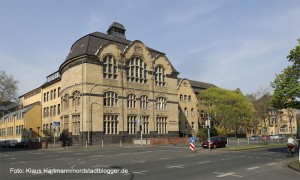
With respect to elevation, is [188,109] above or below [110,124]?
above

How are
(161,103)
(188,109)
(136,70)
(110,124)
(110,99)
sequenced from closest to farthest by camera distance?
(110,124), (110,99), (136,70), (161,103), (188,109)

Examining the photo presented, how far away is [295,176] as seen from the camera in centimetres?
1345

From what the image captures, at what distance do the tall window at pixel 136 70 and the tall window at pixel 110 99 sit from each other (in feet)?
14.2

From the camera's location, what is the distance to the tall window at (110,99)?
46.7m

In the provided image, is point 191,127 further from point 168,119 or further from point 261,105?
point 261,105

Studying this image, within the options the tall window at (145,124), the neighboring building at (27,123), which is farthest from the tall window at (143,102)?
the neighboring building at (27,123)

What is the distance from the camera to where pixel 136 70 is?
171ft

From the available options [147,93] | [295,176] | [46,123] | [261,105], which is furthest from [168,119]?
[295,176]

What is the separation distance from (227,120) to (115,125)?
27.7 meters

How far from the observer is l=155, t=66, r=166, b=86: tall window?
5544 cm

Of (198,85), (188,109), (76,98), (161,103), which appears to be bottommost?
(188,109)

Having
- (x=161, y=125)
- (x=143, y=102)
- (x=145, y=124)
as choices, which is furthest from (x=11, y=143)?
(x=161, y=125)

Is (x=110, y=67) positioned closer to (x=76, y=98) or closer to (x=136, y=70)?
(x=136, y=70)

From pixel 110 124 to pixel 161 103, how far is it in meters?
12.3
